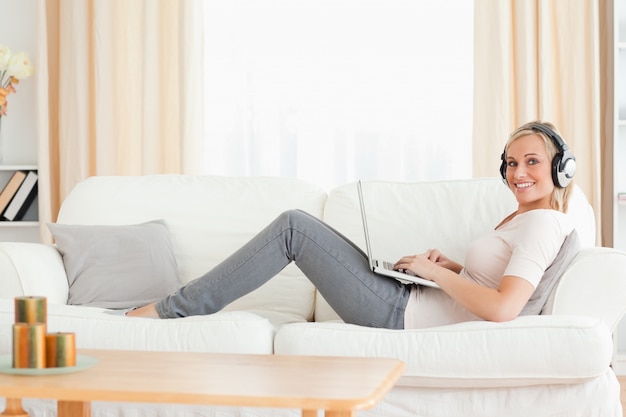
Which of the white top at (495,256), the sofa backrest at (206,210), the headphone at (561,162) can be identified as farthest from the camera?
the sofa backrest at (206,210)

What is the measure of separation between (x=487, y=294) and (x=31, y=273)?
1.45 m

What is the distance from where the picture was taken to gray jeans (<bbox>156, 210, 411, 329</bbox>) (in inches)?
96.7

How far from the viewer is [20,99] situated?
4.40 meters

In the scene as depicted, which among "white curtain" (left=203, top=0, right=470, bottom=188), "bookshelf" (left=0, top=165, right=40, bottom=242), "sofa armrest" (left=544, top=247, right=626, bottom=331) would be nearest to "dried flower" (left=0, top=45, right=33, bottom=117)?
"bookshelf" (left=0, top=165, right=40, bottom=242)

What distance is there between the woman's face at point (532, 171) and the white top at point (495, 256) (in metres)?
0.08

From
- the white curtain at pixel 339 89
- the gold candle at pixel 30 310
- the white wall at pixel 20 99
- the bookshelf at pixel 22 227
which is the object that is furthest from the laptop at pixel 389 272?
the white wall at pixel 20 99

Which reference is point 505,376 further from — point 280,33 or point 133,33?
point 133,33

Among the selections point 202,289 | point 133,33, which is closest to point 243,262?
point 202,289

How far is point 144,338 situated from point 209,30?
7.29 ft

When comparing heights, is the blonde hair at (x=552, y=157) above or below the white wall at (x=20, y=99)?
below

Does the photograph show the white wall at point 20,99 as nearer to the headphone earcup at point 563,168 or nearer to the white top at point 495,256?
the white top at point 495,256

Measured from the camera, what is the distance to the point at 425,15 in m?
4.03

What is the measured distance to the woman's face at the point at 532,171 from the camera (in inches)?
96.7

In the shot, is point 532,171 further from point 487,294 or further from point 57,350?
point 57,350
